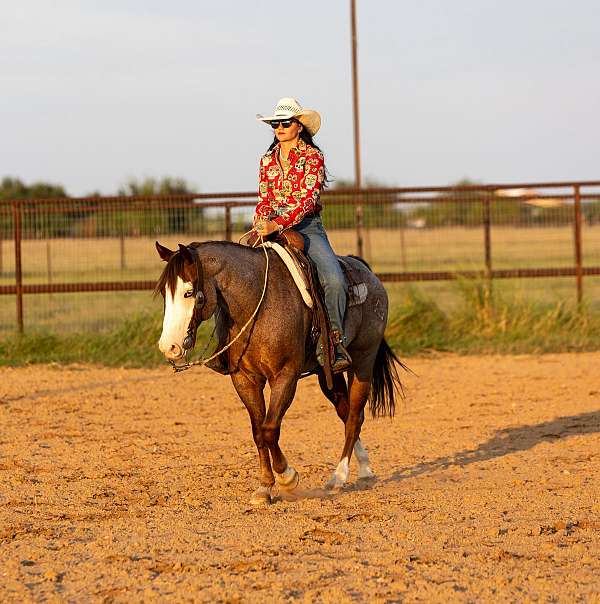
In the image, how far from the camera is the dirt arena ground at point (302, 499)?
4.62 metres

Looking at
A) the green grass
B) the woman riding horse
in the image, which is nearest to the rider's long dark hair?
the woman riding horse

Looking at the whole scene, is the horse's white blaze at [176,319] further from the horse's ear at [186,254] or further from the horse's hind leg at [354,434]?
the horse's hind leg at [354,434]

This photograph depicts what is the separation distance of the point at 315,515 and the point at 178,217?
9.49m

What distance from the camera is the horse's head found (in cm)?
593

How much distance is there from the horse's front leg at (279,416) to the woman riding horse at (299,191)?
39 centimetres

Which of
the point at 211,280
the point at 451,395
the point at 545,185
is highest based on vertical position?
the point at 545,185

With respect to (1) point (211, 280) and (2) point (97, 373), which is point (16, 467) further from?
(2) point (97, 373)

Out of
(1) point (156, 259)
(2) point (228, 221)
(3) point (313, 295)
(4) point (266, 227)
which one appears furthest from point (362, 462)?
(1) point (156, 259)

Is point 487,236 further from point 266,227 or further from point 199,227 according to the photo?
point 266,227

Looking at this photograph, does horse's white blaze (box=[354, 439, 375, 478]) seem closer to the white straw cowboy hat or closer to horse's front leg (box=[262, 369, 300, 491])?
horse's front leg (box=[262, 369, 300, 491])

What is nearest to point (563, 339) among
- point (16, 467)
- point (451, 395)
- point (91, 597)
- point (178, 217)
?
point (451, 395)

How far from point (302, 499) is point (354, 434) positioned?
2.43ft

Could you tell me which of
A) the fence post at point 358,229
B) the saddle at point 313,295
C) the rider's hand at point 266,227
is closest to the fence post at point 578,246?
the fence post at point 358,229

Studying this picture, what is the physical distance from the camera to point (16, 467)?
24.5 ft
